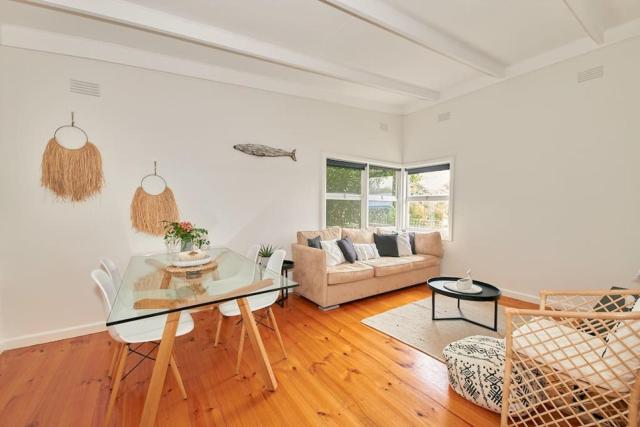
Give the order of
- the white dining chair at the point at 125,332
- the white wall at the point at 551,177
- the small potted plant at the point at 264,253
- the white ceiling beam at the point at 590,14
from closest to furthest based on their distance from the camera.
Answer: the white dining chair at the point at 125,332 < the white ceiling beam at the point at 590,14 < the white wall at the point at 551,177 < the small potted plant at the point at 264,253

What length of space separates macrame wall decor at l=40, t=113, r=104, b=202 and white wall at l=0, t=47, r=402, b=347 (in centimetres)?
6

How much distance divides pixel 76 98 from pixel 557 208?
17.7 feet

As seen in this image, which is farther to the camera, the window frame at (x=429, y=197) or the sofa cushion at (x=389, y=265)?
the window frame at (x=429, y=197)

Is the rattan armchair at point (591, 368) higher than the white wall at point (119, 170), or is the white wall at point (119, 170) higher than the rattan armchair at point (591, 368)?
the white wall at point (119, 170)

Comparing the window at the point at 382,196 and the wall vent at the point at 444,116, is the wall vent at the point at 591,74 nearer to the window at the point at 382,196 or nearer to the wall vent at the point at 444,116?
the wall vent at the point at 444,116

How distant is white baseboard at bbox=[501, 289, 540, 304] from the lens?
3.44m

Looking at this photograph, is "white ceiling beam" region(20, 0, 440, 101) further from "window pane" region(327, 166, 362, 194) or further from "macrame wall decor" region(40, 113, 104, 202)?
"window pane" region(327, 166, 362, 194)

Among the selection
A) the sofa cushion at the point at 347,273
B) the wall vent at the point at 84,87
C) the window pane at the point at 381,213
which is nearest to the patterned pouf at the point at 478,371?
the sofa cushion at the point at 347,273

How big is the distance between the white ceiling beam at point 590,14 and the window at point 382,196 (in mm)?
2920

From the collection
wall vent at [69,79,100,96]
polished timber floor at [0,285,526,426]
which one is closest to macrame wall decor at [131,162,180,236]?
wall vent at [69,79,100,96]

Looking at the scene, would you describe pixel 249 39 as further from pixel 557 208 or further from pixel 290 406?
pixel 557 208

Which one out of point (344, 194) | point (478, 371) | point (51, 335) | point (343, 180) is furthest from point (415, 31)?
point (51, 335)

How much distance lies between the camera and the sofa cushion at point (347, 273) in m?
3.25

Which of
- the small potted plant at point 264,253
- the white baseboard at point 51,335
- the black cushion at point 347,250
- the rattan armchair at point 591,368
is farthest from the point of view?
the black cushion at point 347,250
